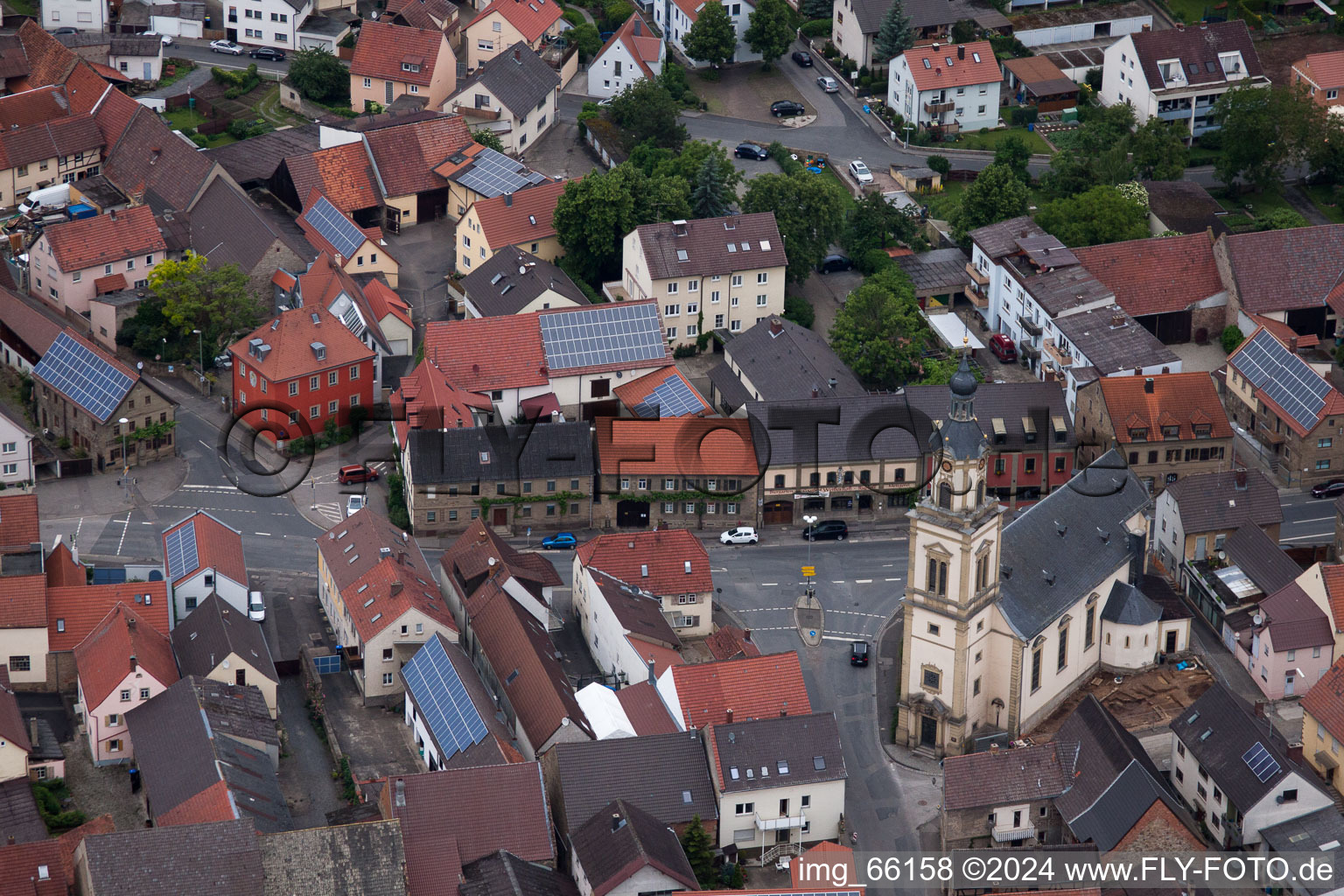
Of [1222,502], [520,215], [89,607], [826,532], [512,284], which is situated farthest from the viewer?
[520,215]

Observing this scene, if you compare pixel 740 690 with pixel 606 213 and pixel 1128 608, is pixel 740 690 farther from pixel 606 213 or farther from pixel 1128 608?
pixel 606 213

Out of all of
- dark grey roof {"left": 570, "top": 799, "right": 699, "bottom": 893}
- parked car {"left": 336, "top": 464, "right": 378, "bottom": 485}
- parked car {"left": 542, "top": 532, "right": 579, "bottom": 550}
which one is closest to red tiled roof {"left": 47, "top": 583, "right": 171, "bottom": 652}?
parked car {"left": 336, "top": 464, "right": 378, "bottom": 485}

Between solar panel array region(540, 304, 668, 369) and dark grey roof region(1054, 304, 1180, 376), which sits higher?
solar panel array region(540, 304, 668, 369)

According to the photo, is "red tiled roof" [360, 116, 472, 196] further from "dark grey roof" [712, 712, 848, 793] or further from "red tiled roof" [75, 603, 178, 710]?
"dark grey roof" [712, 712, 848, 793]

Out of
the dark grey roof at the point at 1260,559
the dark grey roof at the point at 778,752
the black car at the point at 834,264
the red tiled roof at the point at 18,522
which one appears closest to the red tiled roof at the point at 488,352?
the black car at the point at 834,264

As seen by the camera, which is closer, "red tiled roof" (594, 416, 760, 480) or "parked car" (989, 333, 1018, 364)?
"red tiled roof" (594, 416, 760, 480)

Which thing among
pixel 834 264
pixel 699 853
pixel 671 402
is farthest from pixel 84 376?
pixel 699 853
